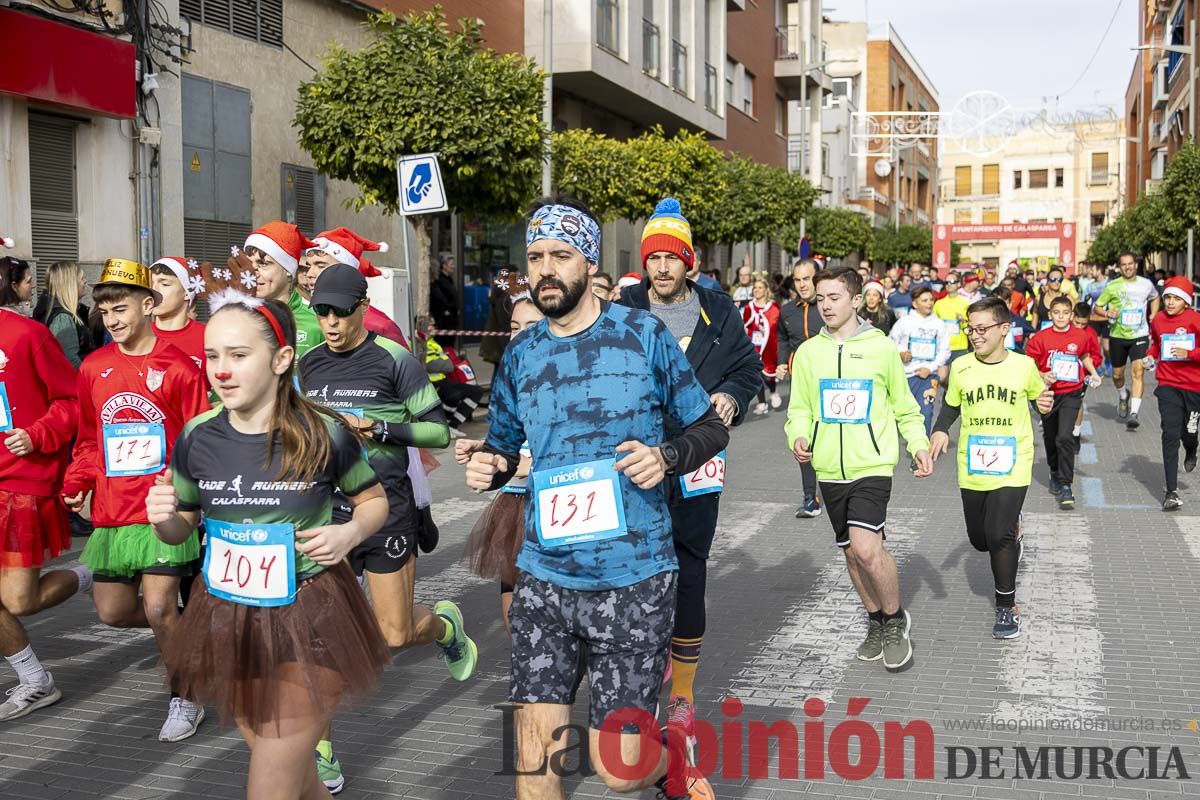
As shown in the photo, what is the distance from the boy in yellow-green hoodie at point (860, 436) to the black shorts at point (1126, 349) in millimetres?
12316

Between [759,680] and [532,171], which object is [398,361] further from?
[532,171]

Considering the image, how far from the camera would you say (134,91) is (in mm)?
14953

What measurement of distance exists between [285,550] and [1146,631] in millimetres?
5074

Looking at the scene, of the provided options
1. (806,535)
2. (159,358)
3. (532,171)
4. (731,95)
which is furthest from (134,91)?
(731,95)

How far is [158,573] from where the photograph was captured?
5.22 meters

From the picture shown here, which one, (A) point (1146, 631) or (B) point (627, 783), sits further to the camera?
(A) point (1146, 631)

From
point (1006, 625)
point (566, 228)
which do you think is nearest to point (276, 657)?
point (566, 228)

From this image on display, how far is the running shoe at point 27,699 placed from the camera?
18.2ft

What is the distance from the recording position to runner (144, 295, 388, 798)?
11.5 ft

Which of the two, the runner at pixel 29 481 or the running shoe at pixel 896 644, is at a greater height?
the runner at pixel 29 481

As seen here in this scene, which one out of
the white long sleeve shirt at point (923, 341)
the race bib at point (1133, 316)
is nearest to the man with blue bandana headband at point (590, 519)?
the white long sleeve shirt at point (923, 341)

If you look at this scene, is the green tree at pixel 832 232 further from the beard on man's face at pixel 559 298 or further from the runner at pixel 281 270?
the beard on man's face at pixel 559 298

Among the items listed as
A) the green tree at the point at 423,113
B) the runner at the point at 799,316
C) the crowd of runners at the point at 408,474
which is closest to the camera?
the crowd of runners at the point at 408,474

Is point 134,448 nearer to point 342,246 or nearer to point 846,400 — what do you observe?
point 342,246
